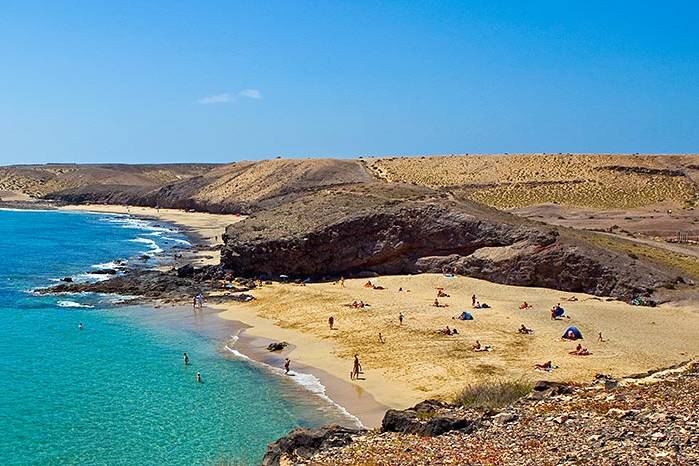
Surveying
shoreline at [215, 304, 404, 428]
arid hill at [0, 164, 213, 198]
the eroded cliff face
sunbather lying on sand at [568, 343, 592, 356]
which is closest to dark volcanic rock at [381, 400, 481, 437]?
shoreline at [215, 304, 404, 428]

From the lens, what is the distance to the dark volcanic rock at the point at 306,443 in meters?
17.5

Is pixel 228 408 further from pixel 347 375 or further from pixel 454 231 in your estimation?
pixel 454 231

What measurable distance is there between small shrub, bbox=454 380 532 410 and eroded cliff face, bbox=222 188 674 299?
21.5m

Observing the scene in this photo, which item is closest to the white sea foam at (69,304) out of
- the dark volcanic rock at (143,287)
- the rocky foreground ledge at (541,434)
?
the dark volcanic rock at (143,287)

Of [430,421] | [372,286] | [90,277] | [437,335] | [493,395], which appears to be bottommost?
[90,277]

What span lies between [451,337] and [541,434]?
685 inches

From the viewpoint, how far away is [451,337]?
33625mm

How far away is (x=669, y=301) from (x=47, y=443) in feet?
104

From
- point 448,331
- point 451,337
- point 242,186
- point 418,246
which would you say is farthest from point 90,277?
point 242,186

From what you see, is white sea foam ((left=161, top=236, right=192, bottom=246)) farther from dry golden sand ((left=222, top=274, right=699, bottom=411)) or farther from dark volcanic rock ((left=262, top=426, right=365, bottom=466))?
dark volcanic rock ((left=262, top=426, right=365, bottom=466))

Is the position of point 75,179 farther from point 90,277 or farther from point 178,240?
point 90,277

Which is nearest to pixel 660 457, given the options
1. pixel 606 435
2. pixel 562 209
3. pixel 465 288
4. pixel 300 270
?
pixel 606 435

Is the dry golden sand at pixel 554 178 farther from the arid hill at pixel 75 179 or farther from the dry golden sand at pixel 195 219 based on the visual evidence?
the arid hill at pixel 75 179

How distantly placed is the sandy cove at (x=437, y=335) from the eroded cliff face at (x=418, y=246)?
1821 millimetres
